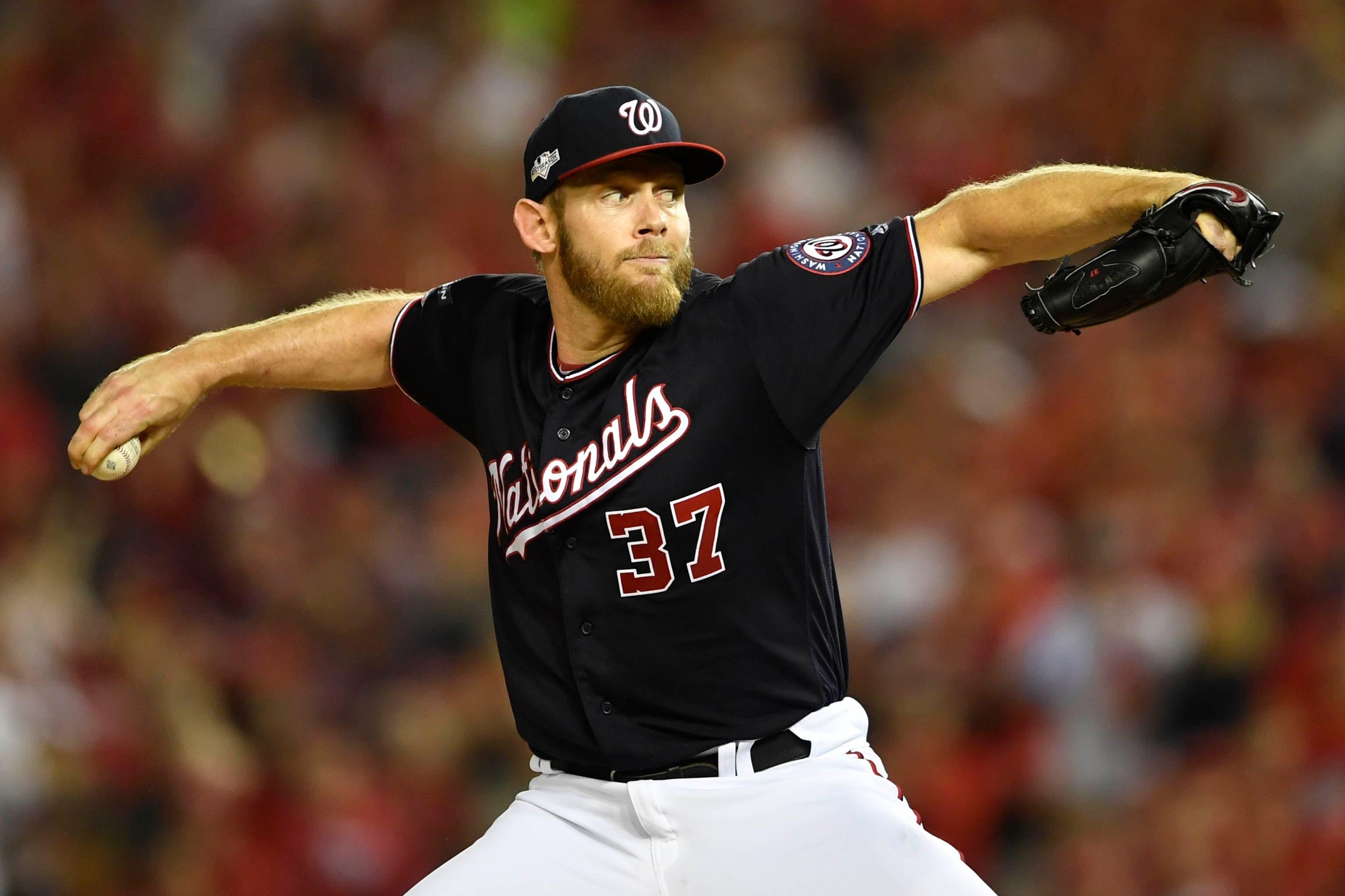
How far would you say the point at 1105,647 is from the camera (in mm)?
4945

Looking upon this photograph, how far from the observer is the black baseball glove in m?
2.31

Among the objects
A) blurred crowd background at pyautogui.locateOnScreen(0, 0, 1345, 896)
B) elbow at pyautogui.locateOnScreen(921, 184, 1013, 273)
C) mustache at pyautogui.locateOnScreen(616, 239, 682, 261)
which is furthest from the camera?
blurred crowd background at pyautogui.locateOnScreen(0, 0, 1345, 896)

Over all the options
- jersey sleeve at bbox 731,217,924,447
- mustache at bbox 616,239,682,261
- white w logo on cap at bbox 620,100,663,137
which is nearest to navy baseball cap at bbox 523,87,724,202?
white w logo on cap at bbox 620,100,663,137

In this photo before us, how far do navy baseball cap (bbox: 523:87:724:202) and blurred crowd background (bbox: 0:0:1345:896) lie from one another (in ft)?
8.59

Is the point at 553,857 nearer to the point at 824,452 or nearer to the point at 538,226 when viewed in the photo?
the point at 538,226

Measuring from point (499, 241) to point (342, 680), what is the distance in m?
2.06

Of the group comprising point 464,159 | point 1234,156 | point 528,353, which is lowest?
point 528,353

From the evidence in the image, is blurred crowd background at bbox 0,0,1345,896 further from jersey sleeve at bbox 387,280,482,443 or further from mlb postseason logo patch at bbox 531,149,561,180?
mlb postseason logo patch at bbox 531,149,561,180

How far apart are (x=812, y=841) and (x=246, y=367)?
4.45 feet

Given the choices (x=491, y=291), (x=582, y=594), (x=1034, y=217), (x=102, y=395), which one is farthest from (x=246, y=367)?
(x=1034, y=217)

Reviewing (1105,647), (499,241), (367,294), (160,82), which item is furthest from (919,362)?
(160,82)

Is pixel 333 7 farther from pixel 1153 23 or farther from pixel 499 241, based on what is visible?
pixel 1153 23

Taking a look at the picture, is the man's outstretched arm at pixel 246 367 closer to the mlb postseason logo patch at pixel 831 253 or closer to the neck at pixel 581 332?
the neck at pixel 581 332

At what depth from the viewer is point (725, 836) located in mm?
2551
